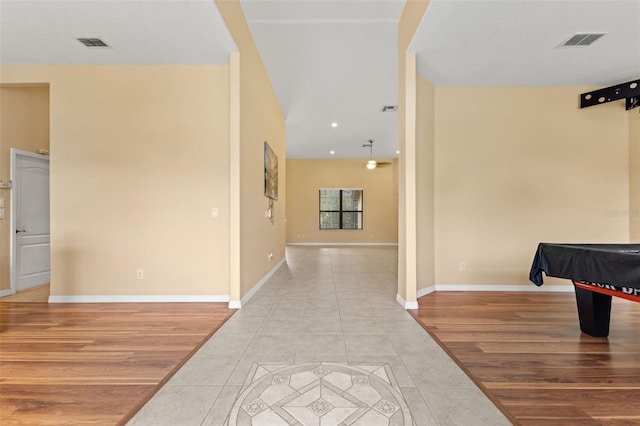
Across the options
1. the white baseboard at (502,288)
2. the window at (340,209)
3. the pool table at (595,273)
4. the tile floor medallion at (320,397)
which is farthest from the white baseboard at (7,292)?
the window at (340,209)

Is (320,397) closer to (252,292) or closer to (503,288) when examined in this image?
(252,292)

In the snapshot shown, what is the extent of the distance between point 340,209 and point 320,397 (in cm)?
965

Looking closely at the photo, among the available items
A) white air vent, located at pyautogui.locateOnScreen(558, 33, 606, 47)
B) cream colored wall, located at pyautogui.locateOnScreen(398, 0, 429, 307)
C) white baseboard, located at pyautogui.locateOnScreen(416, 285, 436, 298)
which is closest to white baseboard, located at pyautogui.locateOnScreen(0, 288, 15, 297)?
cream colored wall, located at pyautogui.locateOnScreen(398, 0, 429, 307)

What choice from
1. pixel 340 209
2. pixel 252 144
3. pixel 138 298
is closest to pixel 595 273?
pixel 252 144

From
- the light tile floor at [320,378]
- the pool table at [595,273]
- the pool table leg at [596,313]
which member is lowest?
the light tile floor at [320,378]

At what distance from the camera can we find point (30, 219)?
4.32 meters

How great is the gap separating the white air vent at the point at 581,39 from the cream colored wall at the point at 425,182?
1513 mm

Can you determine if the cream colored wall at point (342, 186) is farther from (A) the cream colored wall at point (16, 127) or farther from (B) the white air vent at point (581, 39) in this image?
(B) the white air vent at point (581, 39)

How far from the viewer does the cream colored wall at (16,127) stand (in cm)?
394

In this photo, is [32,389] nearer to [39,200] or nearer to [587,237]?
[39,200]

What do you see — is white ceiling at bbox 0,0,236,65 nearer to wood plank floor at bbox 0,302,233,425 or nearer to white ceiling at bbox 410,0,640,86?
white ceiling at bbox 410,0,640,86

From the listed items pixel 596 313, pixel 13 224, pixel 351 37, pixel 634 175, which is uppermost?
pixel 351 37

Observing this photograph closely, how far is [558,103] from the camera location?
425 centimetres

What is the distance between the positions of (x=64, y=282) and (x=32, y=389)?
233 cm
